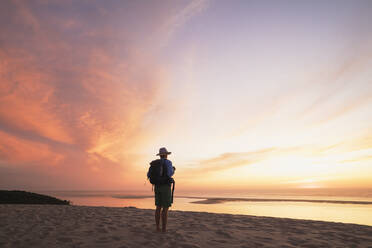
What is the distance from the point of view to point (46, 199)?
19078 millimetres

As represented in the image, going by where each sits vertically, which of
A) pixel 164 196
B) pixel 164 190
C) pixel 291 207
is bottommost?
pixel 291 207

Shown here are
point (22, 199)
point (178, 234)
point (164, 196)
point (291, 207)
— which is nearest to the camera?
point (178, 234)

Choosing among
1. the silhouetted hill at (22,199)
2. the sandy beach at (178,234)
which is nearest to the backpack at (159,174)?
the sandy beach at (178,234)

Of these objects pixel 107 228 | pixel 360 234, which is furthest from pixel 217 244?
pixel 360 234

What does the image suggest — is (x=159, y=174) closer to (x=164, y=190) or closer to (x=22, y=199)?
(x=164, y=190)

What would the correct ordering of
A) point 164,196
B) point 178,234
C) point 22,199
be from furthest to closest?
1. point 22,199
2. point 164,196
3. point 178,234

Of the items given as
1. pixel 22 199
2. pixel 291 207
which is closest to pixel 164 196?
pixel 22 199

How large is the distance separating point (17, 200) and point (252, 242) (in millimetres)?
18187

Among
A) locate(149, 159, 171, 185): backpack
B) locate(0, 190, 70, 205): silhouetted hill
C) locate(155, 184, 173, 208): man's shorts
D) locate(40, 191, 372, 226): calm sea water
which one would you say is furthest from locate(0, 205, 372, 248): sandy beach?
locate(0, 190, 70, 205): silhouetted hill

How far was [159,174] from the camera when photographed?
732 cm

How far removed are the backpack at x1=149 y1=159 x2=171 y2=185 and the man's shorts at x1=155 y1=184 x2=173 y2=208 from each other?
0.15 metres

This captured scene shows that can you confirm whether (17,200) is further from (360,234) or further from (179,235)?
(360,234)

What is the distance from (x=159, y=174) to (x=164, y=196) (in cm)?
66

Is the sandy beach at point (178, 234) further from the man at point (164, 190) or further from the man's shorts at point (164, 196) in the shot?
the man's shorts at point (164, 196)
